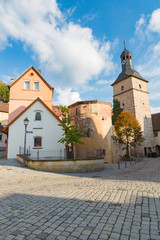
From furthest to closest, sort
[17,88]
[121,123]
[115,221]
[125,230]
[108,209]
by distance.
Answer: [121,123]
[17,88]
[108,209]
[115,221]
[125,230]

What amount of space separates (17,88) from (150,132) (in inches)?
1410

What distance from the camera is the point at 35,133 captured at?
58.1 ft

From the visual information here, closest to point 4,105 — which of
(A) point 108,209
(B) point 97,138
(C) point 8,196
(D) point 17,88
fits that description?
(D) point 17,88

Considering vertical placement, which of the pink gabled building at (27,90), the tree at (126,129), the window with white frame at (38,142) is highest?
the pink gabled building at (27,90)

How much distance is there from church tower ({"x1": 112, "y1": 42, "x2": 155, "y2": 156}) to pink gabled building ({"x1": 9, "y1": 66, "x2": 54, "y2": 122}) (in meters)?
24.9

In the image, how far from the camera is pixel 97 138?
2366cm

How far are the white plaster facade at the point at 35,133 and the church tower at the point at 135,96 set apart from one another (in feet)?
86.3

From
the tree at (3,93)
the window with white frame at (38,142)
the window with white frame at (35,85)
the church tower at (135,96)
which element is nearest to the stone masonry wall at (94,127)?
the window with white frame at (35,85)

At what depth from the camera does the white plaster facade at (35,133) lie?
16906mm

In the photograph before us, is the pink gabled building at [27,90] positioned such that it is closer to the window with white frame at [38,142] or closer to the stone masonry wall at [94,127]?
the stone masonry wall at [94,127]

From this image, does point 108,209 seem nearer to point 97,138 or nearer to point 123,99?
point 97,138

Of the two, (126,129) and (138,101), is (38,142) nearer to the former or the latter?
(126,129)

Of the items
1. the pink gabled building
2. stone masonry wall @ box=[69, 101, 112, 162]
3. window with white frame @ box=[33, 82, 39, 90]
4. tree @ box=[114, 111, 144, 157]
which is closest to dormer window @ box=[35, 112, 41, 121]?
the pink gabled building

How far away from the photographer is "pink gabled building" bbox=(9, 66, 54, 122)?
2255 cm
